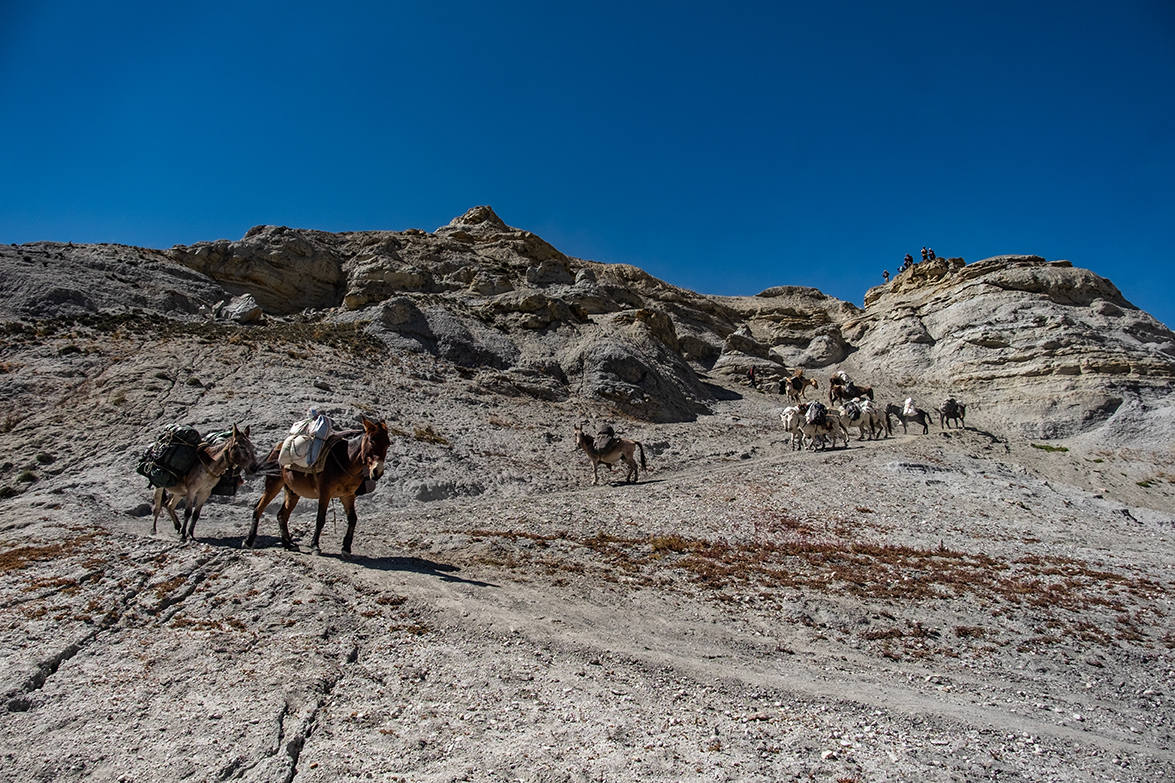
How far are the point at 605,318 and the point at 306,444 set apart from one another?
33171mm

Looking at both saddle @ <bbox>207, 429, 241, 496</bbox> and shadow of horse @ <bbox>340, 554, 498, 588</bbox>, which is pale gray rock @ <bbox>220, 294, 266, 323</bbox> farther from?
shadow of horse @ <bbox>340, 554, 498, 588</bbox>

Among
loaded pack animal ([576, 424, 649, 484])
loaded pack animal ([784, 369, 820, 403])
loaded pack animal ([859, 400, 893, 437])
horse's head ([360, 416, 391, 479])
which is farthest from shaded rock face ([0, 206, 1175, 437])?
horse's head ([360, 416, 391, 479])

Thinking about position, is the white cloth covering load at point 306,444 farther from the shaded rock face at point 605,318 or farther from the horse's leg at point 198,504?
the shaded rock face at point 605,318

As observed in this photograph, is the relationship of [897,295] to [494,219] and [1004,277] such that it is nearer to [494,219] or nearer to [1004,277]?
[1004,277]

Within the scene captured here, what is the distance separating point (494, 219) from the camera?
2505 inches

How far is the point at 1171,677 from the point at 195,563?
13719 millimetres

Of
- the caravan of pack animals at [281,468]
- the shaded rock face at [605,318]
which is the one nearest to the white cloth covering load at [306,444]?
the caravan of pack animals at [281,468]

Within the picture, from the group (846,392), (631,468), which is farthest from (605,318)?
(631,468)

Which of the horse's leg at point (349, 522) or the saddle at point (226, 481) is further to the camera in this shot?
the saddle at point (226, 481)

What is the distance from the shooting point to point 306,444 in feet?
35.3

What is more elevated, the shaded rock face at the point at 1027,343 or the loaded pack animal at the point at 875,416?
the shaded rock face at the point at 1027,343

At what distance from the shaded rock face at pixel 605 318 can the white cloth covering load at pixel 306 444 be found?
19.9m

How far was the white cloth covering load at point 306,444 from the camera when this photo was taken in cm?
1073

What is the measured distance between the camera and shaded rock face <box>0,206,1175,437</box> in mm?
33312
